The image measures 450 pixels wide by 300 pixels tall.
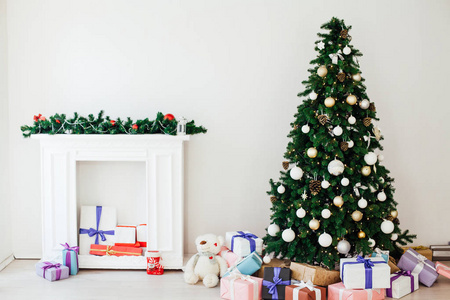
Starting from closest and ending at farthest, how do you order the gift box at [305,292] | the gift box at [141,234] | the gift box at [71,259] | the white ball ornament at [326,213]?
the gift box at [305,292]
the white ball ornament at [326,213]
the gift box at [71,259]
the gift box at [141,234]

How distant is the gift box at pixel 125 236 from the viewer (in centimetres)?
350

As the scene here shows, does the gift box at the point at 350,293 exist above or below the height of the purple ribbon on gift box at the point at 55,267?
below

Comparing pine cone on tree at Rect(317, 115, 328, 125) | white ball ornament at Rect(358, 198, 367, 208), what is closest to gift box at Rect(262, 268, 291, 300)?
white ball ornament at Rect(358, 198, 367, 208)

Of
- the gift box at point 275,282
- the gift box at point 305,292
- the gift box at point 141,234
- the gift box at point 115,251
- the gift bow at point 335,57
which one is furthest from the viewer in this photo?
the gift box at point 141,234

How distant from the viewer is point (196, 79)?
12.0 feet

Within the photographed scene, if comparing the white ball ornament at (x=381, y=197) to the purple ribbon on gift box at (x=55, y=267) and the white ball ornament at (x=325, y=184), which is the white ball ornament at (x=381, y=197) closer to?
the white ball ornament at (x=325, y=184)

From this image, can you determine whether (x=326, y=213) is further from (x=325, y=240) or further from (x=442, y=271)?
(x=442, y=271)

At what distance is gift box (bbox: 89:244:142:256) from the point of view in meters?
3.43

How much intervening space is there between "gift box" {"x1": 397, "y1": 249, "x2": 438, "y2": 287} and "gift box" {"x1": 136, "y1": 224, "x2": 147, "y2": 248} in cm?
201

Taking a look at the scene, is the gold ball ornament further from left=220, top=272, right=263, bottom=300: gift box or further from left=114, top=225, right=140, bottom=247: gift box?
left=114, top=225, right=140, bottom=247: gift box

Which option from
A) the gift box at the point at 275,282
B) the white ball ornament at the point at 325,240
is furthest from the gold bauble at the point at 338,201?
the gift box at the point at 275,282

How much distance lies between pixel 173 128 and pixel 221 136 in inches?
21.5

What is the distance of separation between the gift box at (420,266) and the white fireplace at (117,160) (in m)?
1.72

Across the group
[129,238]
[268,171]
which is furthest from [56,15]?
[268,171]
